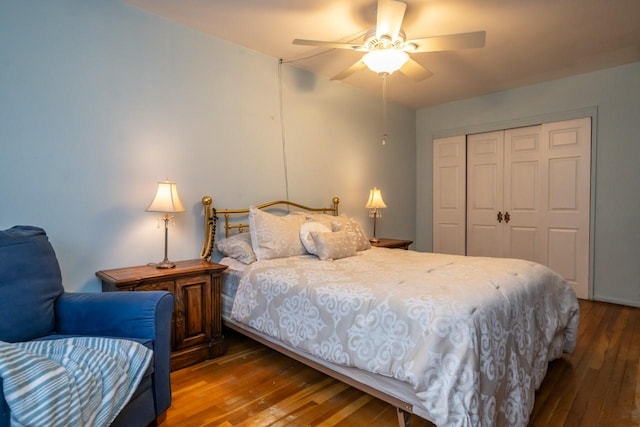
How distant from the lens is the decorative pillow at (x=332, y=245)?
108 inches

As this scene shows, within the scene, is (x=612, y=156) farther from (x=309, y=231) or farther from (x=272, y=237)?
(x=272, y=237)

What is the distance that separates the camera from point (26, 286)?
162 centimetres

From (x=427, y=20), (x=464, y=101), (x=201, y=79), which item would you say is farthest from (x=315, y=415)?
(x=464, y=101)

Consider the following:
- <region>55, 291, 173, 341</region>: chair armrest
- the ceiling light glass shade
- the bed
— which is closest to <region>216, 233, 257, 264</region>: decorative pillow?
the bed

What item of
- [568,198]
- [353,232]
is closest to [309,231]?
[353,232]

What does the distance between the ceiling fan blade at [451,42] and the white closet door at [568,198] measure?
2.61 meters

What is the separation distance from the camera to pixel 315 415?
5.98ft

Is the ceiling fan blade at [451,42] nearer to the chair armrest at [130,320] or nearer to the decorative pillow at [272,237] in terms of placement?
the decorative pillow at [272,237]

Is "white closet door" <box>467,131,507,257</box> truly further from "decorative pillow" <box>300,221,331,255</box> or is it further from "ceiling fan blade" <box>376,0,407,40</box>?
"ceiling fan blade" <box>376,0,407,40</box>

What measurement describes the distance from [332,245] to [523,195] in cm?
306

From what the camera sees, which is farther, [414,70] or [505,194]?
[505,194]

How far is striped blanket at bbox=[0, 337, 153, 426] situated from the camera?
1065 mm

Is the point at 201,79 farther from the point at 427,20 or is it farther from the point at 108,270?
the point at 427,20

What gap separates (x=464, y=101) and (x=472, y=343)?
429 centimetres
